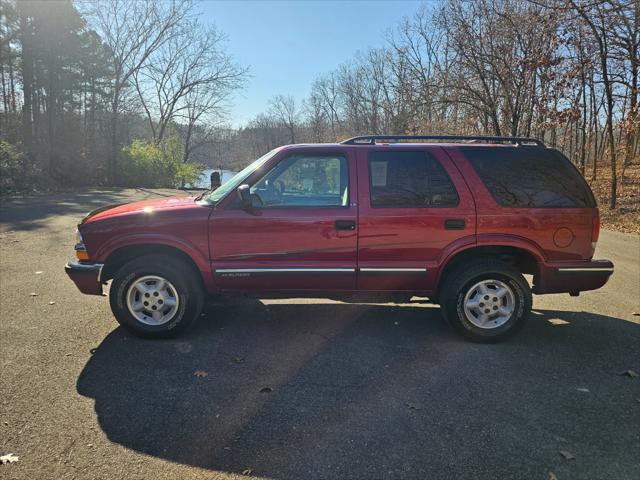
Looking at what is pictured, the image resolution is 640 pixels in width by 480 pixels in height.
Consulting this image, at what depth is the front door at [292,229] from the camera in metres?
3.93

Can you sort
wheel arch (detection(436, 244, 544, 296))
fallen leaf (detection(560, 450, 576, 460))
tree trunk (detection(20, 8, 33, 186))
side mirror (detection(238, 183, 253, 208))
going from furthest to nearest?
tree trunk (detection(20, 8, 33, 186)), wheel arch (detection(436, 244, 544, 296)), side mirror (detection(238, 183, 253, 208)), fallen leaf (detection(560, 450, 576, 460))

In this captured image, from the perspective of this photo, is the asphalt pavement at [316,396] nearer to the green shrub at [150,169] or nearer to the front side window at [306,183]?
the front side window at [306,183]

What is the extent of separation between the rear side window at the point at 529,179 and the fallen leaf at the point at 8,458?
4135mm

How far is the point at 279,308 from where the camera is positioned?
16.7 feet

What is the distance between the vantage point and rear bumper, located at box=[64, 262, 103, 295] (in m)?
4.00

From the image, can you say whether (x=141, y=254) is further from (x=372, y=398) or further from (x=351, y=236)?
(x=372, y=398)

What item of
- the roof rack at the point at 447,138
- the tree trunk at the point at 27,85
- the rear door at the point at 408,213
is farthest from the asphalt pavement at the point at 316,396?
the tree trunk at the point at 27,85

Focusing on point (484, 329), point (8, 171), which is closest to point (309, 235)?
point (484, 329)

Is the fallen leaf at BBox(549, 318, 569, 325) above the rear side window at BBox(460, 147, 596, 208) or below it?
below

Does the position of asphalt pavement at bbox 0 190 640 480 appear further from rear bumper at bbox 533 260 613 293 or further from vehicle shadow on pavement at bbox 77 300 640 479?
rear bumper at bbox 533 260 613 293

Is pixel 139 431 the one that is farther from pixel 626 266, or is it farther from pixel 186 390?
pixel 626 266

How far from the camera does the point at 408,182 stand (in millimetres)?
4008

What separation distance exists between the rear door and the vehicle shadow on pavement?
0.77 metres

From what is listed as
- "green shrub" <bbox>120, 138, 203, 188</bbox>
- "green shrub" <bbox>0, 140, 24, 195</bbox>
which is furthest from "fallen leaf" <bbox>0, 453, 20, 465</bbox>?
"green shrub" <bbox>120, 138, 203, 188</bbox>
